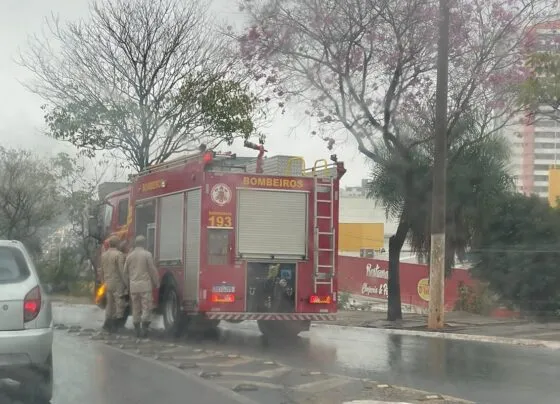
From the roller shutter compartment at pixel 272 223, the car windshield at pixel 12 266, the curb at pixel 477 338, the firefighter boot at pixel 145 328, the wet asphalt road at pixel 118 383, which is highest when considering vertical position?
the roller shutter compartment at pixel 272 223

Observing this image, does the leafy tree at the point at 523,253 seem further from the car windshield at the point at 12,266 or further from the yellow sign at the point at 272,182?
the car windshield at the point at 12,266

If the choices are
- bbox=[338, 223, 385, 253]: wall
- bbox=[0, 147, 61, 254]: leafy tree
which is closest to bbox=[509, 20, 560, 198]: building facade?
bbox=[338, 223, 385, 253]: wall

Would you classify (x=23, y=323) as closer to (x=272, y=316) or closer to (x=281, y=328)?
(x=272, y=316)

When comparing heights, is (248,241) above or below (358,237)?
below

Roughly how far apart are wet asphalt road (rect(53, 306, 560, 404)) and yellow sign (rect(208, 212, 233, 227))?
1959mm

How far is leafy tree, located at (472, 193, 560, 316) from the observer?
1888cm

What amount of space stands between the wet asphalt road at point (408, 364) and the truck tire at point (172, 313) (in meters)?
0.58

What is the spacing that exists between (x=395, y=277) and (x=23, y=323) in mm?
12675

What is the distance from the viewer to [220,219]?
13.1m

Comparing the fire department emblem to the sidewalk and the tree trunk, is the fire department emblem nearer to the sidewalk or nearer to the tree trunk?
the sidewalk

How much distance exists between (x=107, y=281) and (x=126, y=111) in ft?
32.5

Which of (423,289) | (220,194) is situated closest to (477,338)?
(220,194)

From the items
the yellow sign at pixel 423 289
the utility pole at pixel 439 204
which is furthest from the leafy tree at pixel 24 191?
the utility pole at pixel 439 204

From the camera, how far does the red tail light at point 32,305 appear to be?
738 centimetres
